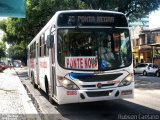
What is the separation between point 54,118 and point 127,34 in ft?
10.7

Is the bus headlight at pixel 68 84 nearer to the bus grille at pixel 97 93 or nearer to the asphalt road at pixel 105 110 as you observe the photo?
the bus grille at pixel 97 93

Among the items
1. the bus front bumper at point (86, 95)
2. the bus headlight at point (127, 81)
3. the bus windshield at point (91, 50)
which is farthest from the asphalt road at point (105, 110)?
the bus windshield at point (91, 50)

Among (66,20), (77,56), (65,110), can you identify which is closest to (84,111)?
(65,110)

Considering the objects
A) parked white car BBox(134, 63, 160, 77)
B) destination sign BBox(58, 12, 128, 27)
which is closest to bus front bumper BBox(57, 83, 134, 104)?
destination sign BBox(58, 12, 128, 27)

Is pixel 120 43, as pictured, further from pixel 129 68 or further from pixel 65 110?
pixel 65 110

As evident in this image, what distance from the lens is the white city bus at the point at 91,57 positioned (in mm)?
11438

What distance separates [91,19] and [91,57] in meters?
1.18

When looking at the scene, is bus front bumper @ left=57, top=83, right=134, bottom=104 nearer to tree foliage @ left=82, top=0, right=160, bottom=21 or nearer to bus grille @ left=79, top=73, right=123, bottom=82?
bus grille @ left=79, top=73, right=123, bottom=82

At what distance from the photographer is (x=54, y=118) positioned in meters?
11.4

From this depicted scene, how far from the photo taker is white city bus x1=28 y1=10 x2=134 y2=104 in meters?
11.4

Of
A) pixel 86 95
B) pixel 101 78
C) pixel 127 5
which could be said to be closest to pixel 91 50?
pixel 101 78

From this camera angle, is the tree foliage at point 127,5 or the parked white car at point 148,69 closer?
the tree foliage at point 127,5

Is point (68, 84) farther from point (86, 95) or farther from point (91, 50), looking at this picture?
point (91, 50)

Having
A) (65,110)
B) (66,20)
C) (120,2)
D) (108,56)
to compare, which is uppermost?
(120,2)
